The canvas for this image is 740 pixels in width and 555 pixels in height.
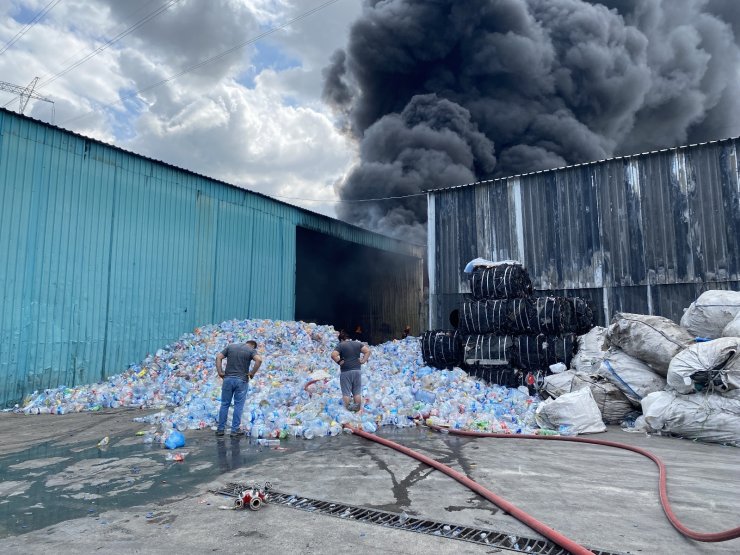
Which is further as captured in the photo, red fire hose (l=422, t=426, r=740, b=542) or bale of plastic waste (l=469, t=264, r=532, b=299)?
bale of plastic waste (l=469, t=264, r=532, b=299)

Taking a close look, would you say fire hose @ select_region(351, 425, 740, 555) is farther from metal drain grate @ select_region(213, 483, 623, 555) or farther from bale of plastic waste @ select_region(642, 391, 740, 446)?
bale of plastic waste @ select_region(642, 391, 740, 446)

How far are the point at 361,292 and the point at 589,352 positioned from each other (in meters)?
14.4

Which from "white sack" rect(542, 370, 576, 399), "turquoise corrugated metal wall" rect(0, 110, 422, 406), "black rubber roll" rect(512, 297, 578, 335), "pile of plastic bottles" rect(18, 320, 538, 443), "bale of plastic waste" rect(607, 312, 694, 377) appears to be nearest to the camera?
"pile of plastic bottles" rect(18, 320, 538, 443)

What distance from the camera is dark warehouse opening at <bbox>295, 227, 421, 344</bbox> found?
21547mm

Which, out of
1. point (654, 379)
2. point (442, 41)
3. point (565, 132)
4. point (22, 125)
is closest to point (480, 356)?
point (654, 379)

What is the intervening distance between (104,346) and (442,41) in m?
24.7

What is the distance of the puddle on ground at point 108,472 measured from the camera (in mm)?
3857

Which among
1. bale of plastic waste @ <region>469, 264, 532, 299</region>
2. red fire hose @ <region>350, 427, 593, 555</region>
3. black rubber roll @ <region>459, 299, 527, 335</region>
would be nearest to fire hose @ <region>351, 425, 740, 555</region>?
red fire hose @ <region>350, 427, 593, 555</region>

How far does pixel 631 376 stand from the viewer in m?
7.61

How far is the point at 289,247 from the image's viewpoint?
51.4 ft

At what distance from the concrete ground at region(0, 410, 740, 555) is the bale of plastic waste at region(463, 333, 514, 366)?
322 centimetres

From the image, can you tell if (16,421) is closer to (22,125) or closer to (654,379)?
(22,125)

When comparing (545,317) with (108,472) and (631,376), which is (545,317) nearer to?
(631,376)

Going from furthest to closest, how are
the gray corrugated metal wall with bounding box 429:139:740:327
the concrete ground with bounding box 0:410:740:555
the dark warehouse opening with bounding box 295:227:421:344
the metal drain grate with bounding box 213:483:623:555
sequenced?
the dark warehouse opening with bounding box 295:227:421:344 < the gray corrugated metal wall with bounding box 429:139:740:327 < the concrete ground with bounding box 0:410:740:555 < the metal drain grate with bounding box 213:483:623:555
